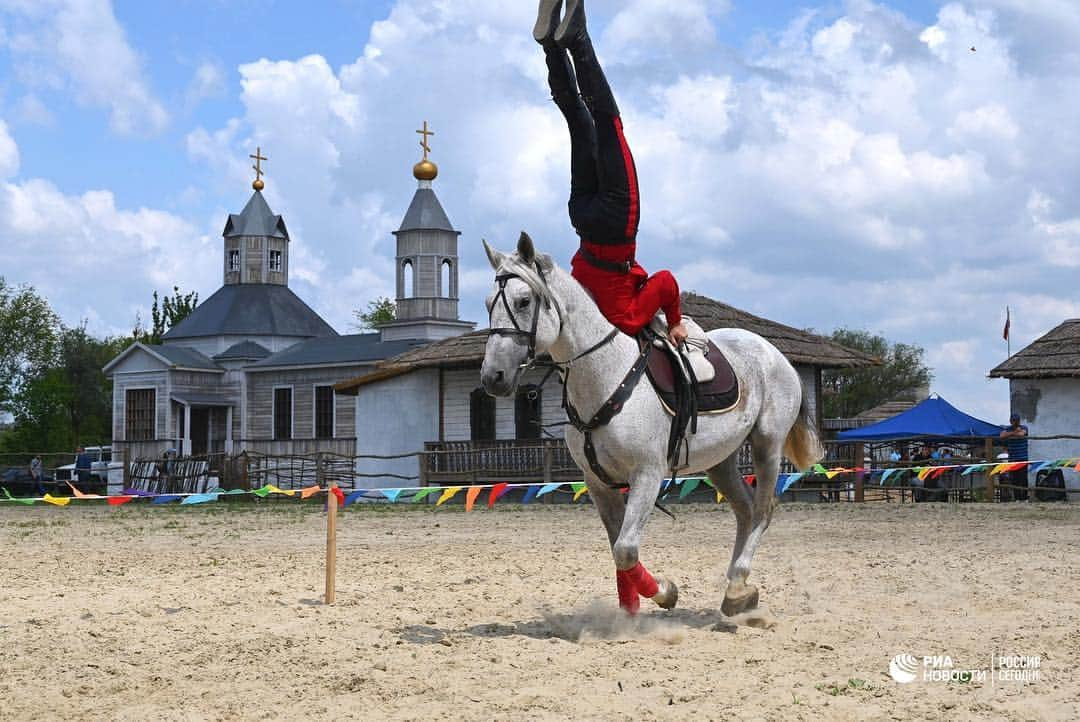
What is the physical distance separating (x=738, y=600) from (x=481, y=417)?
25.1m

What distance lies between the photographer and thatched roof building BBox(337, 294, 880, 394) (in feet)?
98.1

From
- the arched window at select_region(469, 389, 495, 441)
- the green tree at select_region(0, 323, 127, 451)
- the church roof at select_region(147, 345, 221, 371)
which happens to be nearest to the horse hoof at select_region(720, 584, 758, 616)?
the arched window at select_region(469, 389, 495, 441)

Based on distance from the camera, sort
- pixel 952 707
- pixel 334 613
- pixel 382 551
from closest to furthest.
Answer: pixel 952 707 < pixel 334 613 < pixel 382 551

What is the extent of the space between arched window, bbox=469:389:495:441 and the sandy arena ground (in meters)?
18.4

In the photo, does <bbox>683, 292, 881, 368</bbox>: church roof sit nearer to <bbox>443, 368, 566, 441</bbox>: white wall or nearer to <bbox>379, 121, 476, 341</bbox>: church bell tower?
<bbox>443, 368, 566, 441</bbox>: white wall

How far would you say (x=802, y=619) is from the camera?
8016 millimetres

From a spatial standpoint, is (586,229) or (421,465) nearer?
(586,229)

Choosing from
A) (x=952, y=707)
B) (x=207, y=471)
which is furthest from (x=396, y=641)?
(x=207, y=471)

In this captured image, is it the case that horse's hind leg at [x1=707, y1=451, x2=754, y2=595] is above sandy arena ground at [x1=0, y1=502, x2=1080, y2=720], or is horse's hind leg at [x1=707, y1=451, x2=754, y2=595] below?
above

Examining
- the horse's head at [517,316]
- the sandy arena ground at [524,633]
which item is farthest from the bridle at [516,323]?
the sandy arena ground at [524,633]

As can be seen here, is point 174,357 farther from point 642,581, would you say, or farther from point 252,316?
point 642,581

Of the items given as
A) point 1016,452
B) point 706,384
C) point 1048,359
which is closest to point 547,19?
point 706,384

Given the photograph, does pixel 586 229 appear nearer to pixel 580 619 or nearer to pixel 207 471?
pixel 580 619

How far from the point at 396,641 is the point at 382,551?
21.2ft
